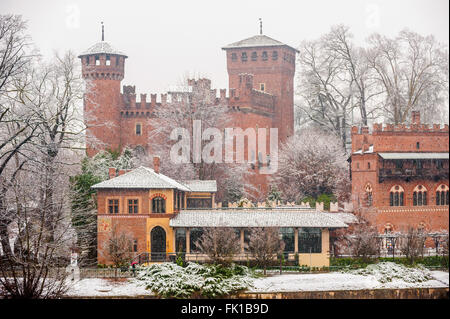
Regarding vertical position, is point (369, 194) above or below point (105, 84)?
below

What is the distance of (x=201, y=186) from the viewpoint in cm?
Result: 5003

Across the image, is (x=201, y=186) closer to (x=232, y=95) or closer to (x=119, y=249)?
(x=119, y=249)

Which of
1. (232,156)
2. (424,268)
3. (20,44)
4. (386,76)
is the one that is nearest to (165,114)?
(232,156)

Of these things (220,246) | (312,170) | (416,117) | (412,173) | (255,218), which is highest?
(416,117)

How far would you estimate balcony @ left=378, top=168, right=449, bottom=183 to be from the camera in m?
46.0

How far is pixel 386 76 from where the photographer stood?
58594 mm

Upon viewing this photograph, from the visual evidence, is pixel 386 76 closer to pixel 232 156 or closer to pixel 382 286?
pixel 232 156

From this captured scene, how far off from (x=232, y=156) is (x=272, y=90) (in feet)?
29.9

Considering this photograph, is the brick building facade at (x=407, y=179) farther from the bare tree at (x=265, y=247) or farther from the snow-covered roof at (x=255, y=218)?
the bare tree at (x=265, y=247)

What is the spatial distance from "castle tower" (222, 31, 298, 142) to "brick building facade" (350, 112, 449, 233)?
1847cm

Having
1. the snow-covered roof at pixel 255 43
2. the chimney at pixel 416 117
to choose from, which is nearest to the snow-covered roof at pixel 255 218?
the chimney at pixel 416 117

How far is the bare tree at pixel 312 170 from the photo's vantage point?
54.1 meters

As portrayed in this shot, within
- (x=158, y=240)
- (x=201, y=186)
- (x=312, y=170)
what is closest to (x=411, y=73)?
(x=312, y=170)

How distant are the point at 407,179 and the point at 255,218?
925 cm
